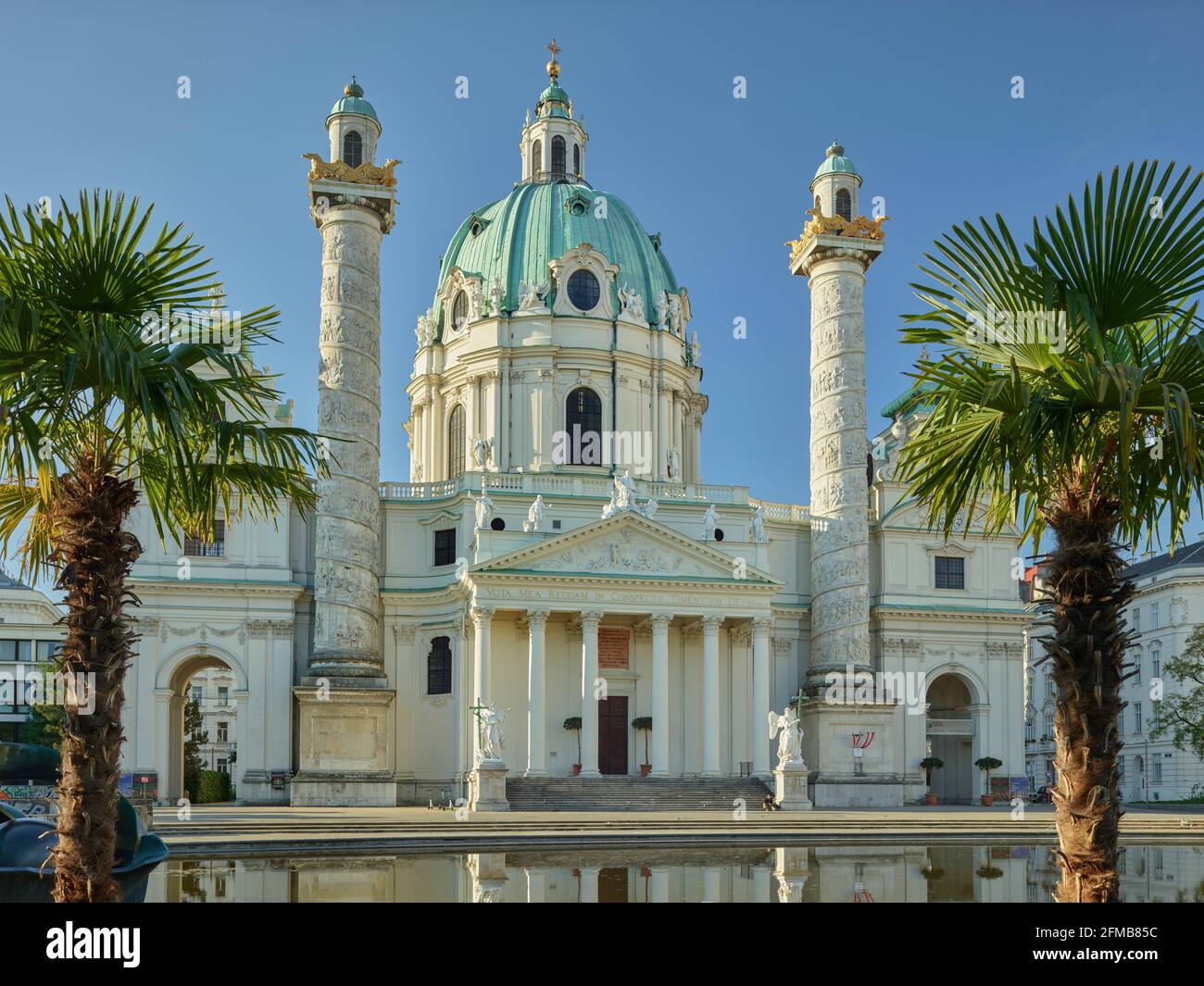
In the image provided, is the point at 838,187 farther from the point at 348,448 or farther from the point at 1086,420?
the point at 1086,420

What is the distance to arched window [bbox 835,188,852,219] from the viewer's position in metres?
55.8

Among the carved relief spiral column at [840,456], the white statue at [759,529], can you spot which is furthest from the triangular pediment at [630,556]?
the carved relief spiral column at [840,456]

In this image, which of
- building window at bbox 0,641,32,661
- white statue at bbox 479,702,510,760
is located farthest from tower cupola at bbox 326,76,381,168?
building window at bbox 0,641,32,661

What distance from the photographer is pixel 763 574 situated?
168 feet

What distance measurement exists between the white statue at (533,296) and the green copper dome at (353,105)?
11717 mm

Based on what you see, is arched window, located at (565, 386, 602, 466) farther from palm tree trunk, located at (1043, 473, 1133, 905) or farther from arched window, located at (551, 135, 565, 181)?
palm tree trunk, located at (1043, 473, 1133, 905)

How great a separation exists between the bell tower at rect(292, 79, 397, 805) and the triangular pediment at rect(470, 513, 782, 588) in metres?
5.55

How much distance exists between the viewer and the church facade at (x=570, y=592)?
49344 mm

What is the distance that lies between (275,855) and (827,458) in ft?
108

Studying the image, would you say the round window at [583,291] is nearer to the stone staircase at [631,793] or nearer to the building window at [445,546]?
the building window at [445,546]

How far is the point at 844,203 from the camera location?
5603 centimetres
